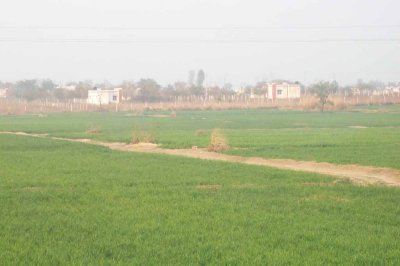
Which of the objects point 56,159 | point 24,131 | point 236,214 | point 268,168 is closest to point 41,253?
point 236,214

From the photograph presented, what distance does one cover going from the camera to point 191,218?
11969 mm

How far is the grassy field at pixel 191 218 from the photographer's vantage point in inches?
361

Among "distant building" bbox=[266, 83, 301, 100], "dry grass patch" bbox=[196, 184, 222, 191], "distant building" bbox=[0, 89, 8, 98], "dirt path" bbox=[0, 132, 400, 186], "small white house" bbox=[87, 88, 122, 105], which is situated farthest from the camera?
"distant building" bbox=[0, 89, 8, 98]

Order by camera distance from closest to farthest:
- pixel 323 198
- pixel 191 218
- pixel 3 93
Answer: pixel 191 218
pixel 323 198
pixel 3 93

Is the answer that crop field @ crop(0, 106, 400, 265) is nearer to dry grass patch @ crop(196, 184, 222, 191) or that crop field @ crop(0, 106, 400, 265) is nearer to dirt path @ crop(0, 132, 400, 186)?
dry grass patch @ crop(196, 184, 222, 191)

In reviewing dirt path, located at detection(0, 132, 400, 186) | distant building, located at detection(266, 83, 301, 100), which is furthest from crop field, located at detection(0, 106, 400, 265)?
distant building, located at detection(266, 83, 301, 100)

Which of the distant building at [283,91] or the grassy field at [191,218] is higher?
the distant building at [283,91]

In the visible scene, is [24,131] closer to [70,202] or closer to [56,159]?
[56,159]

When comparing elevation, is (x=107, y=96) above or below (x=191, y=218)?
above

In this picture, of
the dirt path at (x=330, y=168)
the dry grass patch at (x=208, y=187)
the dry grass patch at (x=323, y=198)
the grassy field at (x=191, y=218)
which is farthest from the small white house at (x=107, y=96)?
the dry grass patch at (x=323, y=198)

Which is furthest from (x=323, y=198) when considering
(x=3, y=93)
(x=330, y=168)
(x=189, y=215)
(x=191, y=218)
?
(x=3, y=93)

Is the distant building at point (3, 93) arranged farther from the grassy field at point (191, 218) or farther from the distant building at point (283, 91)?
the grassy field at point (191, 218)

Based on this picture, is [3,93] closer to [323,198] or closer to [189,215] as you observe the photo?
Answer: [323,198]

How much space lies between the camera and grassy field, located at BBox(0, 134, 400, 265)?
30.1 feet
